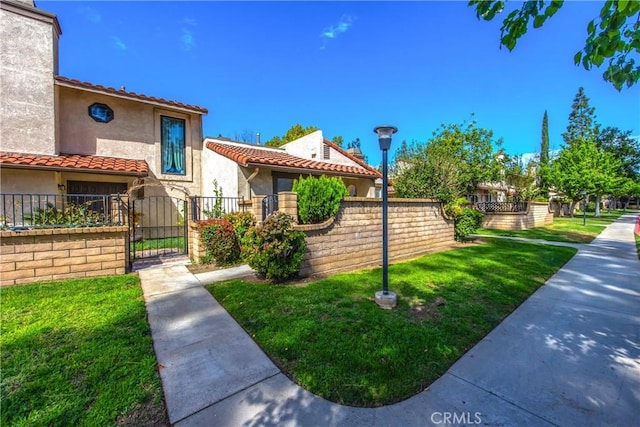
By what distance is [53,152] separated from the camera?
970 cm

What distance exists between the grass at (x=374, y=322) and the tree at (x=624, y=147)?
52565 mm

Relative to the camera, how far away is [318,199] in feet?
20.5

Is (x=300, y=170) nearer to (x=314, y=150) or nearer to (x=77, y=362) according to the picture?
(x=314, y=150)

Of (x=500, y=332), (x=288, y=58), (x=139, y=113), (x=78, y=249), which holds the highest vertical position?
(x=288, y=58)

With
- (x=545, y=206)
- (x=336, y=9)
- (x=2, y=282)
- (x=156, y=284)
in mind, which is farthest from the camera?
(x=545, y=206)

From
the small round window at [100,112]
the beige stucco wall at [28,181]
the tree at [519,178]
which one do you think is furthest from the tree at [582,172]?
the beige stucco wall at [28,181]

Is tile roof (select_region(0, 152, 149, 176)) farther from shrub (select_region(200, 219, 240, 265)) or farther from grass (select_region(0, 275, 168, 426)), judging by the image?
grass (select_region(0, 275, 168, 426))

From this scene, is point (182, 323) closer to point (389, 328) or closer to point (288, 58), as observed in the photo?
point (389, 328)

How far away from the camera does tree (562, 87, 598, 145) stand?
129 feet

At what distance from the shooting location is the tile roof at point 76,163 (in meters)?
8.47

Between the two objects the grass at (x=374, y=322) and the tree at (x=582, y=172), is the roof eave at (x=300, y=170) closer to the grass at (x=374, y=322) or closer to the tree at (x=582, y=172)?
the grass at (x=374, y=322)

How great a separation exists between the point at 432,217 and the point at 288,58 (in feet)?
31.9

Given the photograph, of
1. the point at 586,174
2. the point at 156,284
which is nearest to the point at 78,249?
the point at 156,284

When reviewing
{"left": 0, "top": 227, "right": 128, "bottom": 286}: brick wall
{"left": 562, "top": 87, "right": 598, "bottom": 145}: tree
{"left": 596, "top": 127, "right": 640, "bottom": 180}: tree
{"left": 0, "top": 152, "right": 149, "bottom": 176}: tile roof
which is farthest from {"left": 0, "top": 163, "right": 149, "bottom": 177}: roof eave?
{"left": 596, "top": 127, "right": 640, "bottom": 180}: tree
